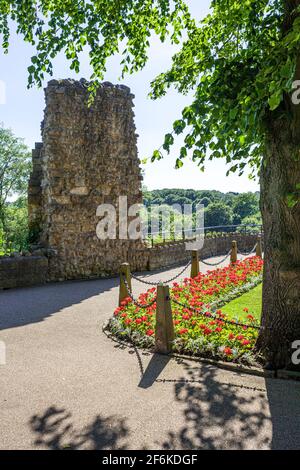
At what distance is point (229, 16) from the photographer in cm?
556

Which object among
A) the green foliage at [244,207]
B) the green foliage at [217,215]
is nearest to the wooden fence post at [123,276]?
the green foliage at [217,215]

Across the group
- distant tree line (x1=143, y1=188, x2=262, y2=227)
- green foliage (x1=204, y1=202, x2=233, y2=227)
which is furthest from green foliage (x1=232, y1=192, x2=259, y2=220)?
green foliage (x1=204, y1=202, x2=233, y2=227)

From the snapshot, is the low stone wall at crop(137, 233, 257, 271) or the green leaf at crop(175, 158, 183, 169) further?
the low stone wall at crop(137, 233, 257, 271)

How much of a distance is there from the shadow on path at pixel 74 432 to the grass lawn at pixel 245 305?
12.9 ft

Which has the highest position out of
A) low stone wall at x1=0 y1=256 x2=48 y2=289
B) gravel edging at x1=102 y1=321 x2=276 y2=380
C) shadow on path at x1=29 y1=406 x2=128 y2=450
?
low stone wall at x1=0 y1=256 x2=48 y2=289

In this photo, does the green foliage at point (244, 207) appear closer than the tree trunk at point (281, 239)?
No

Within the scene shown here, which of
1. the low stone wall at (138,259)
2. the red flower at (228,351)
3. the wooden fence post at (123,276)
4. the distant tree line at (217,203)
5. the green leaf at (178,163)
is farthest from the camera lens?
the distant tree line at (217,203)

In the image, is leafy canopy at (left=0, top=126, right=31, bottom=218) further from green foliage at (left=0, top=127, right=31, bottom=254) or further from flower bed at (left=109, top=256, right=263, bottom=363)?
flower bed at (left=109, top=256, right=263, bottom=363)

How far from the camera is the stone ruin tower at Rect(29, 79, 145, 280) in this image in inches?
468

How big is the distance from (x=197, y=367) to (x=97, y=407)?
5.06 ft

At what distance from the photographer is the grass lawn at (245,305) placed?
7.19m

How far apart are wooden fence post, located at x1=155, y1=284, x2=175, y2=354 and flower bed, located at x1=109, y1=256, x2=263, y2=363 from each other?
5.0 inches

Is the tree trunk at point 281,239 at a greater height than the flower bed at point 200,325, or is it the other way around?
the tree trunk at point 281,239

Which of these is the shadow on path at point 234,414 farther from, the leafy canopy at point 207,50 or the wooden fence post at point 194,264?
the wooden fence post at point 194,264
